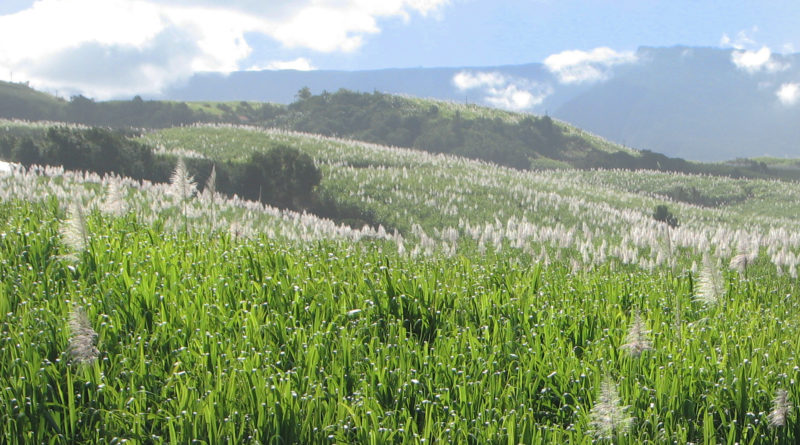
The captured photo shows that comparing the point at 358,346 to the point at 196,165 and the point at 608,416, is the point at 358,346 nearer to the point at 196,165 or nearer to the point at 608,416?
the point at 608,416

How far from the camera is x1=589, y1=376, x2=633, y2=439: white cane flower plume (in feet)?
10.7

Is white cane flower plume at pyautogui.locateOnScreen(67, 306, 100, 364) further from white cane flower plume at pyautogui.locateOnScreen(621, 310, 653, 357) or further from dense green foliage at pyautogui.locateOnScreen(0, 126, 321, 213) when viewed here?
dense green foliage at pyautogui.locateOnScreen(0, 126, 321, 213)

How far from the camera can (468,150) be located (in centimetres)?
6562

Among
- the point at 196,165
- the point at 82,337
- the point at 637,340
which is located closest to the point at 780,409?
the point at 637,340

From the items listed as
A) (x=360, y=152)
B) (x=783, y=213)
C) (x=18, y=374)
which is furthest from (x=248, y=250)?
(x=783, y=213)

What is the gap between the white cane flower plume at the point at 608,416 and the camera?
3.26m

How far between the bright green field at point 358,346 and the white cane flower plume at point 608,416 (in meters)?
0.05

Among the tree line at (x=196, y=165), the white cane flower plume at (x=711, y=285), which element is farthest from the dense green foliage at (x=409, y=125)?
the white cane flower plume at (x=711, y=285)

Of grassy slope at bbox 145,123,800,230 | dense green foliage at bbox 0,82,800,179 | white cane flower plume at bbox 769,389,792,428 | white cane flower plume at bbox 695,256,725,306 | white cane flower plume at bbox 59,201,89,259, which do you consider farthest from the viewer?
dense green foliage at bbox 0,82,800,179

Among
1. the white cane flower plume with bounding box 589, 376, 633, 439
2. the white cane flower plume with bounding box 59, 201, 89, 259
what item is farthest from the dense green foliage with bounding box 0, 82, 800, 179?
the white cane flower plume with bounding box 589, 376, 633, 439

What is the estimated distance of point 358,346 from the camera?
459cm

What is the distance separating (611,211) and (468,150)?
37.4 meters

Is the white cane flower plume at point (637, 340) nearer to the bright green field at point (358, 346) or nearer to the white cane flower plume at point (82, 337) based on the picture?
the bright green field at point (358, 346)

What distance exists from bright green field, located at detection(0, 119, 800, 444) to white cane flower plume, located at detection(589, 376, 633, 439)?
0.05 m
